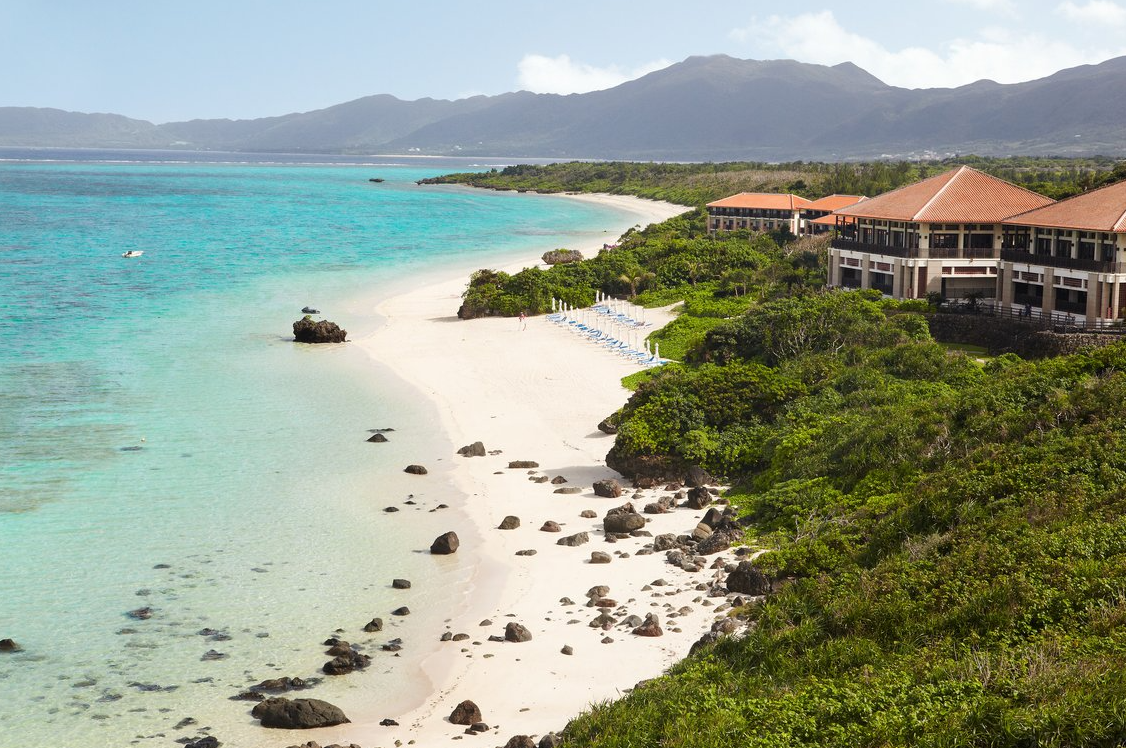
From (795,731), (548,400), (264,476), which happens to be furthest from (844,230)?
(795,731)

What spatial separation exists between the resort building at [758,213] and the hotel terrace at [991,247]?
28.9 metres

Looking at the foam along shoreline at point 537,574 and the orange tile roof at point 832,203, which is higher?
the orange tile roof at point 832,203

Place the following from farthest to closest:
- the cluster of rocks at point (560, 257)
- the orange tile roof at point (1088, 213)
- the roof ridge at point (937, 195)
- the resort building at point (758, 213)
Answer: the resort building at point (758, 213), the cluster of rocks at point (560, 257), the roof ridge at point (937, 195), the orange tile roof at point (1088, 213)

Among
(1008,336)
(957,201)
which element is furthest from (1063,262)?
(957,201)

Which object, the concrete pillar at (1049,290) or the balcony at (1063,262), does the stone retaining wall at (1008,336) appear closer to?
the concrete pillar at (1049,290)

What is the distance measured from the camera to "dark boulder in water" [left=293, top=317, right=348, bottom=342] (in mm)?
46500

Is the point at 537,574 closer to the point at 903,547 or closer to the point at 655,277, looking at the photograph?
the point at 903,547

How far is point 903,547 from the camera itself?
55.8 ft

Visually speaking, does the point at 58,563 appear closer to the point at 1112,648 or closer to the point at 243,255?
the point at 1112,648

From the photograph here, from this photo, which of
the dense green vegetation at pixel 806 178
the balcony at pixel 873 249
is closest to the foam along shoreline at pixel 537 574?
the balcony at pixel 873 249

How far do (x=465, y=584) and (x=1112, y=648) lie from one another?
11.8 m

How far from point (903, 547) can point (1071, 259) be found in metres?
24.7

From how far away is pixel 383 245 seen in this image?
90.8 meters

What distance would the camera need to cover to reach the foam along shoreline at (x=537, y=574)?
16.0 meters
